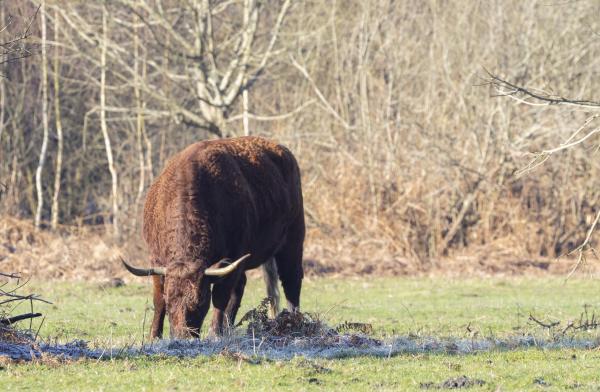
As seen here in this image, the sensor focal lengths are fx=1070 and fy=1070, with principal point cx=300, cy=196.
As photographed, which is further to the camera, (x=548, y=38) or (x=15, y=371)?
(x=548, y=38)

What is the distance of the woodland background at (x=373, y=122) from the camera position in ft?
80.4

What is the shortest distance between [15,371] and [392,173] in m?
17.1

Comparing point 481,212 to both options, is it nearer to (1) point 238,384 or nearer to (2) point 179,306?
(2) point 179,306

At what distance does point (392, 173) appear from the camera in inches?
987

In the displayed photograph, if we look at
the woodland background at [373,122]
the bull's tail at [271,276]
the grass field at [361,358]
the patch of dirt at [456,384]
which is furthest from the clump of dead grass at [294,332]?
the woodland background at [373,122]

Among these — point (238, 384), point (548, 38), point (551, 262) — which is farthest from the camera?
point (548, 38)

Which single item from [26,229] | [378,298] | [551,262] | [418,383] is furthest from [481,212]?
[418,383]

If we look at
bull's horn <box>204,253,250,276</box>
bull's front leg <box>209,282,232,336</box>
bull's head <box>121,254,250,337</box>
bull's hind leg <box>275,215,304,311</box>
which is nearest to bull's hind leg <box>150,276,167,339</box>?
bull's head <box>121,254,250,337</box>

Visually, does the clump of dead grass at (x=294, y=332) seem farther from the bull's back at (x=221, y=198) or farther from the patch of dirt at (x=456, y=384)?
the patch of dirt at (x=456, y=384)

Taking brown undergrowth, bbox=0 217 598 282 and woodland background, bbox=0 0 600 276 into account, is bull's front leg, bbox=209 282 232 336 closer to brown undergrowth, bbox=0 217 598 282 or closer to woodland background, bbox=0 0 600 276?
brown undergrowth, bbox=0 217 598 282

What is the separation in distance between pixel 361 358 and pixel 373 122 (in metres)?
16.8

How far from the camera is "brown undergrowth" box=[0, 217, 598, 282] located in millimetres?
22719

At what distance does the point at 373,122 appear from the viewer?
2603 cm

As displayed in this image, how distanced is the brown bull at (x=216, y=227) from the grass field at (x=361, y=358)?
831mm
